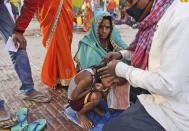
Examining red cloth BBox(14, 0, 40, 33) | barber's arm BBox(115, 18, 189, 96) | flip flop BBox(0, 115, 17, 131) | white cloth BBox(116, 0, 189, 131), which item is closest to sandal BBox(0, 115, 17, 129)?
flip flop BBox(0, 115, 17, 131)

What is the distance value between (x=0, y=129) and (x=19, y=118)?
0.78 ft

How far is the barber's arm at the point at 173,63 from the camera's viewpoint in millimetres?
915

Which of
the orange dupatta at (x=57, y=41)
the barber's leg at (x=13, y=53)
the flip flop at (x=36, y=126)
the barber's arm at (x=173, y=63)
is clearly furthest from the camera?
the orange dupatta at (x=57, y=41)

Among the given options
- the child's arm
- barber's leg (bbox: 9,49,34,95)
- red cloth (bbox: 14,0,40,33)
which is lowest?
the child's arm

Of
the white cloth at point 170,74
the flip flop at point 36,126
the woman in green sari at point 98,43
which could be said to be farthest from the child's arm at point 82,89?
the white cloth at point 170,74

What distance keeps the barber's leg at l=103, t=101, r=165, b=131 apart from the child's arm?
0.79 m

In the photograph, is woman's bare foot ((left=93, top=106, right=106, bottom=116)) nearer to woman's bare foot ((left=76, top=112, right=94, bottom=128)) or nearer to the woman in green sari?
woman's bare foot ((left=76, top=112, right=94, bottom=128))

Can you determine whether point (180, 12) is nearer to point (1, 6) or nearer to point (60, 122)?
point (60, 122)

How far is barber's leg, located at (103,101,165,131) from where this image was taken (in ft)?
3.61

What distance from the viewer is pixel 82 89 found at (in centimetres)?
204

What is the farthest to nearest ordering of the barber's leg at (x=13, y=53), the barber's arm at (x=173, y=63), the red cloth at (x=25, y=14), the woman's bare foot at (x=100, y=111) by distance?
the woman's bare foot at (x=100, y=111)
the barber's leg at (x=13, y=53)
the red cloth at (x=25, y=14)
the barber's arm at (x=173, y=63)

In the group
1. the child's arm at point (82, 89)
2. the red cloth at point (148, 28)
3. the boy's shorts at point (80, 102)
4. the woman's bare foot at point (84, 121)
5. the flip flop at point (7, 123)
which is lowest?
the woman's bare foot at point (84, 121)

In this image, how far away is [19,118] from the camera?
2.09 metres

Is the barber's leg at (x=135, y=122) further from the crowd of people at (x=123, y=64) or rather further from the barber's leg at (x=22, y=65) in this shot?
the barber's leg at (x=22, y=65)
